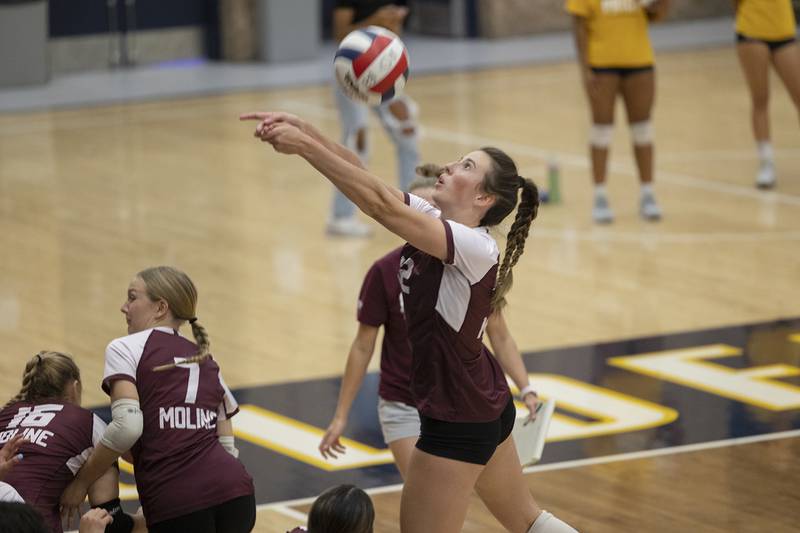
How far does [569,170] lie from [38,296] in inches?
222

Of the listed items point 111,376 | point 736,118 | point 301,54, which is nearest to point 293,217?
point 736,118

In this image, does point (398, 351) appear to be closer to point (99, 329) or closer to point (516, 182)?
point (516, 182)

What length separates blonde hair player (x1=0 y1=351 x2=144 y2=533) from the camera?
17.3 ft

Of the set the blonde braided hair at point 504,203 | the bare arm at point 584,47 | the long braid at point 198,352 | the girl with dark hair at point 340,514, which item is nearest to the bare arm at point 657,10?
the bare arm at point 584,47

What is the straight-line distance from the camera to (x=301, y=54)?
21.9m

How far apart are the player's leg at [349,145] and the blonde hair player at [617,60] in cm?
172

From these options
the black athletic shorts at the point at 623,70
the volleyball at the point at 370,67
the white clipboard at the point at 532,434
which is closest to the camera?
the volleyball at the point at 370,67

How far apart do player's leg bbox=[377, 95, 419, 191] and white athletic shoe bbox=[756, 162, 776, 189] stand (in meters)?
3.12

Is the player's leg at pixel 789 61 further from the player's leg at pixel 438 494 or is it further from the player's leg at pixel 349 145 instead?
the player's leg at pixel 438 494

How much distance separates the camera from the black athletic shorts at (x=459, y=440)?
5.18 m

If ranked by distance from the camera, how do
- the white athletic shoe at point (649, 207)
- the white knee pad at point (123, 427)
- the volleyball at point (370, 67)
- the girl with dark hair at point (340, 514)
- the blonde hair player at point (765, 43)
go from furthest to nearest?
the blonde hair player at point (765, 43)
the white athletic shoe at point (649, 207)
the volleyball at point (370, 67)
the white knee pad at point (123, 427)
the girl with dark hair at point (340, 514)

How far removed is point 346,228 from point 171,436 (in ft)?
22.8

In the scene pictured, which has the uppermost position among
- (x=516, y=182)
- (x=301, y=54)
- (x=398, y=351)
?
(x=516, y=182)

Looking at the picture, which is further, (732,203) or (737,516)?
(732,203)
